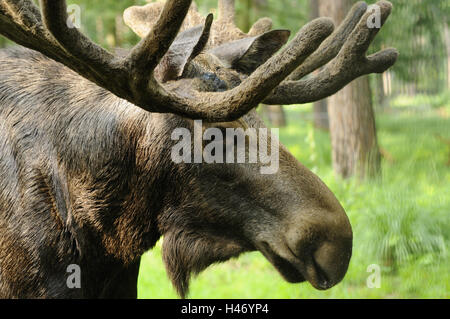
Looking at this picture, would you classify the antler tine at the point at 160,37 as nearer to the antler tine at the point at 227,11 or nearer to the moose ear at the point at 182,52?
the moose ear at the point at 182,52

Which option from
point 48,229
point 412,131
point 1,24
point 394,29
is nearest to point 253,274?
point 412,131

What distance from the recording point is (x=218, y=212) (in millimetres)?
3242

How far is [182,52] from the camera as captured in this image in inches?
125

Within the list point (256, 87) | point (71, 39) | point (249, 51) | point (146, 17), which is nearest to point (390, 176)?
point (146, 17)

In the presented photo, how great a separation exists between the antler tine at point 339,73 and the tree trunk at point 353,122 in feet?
12.3

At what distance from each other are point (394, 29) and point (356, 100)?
972 millimetres

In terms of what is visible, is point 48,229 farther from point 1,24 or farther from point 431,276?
point 431,276

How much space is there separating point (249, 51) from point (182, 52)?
40 cm

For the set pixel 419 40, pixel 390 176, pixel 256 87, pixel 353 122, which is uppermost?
pixel 419 40

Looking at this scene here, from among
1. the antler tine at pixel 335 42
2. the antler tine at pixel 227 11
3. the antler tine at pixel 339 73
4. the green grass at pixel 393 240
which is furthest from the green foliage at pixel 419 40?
the antler tine at pixel 339 73

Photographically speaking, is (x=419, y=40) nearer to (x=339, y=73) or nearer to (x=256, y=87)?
(x=339, y=73)

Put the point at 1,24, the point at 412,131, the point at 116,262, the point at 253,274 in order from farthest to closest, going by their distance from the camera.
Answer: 1. the point at 412,131
2. the point at 253,274
3. the point at 116,262
4. the point at 1,24

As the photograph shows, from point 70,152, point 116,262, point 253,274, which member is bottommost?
point 253,274

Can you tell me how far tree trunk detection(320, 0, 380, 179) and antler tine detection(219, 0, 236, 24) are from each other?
127 inches
